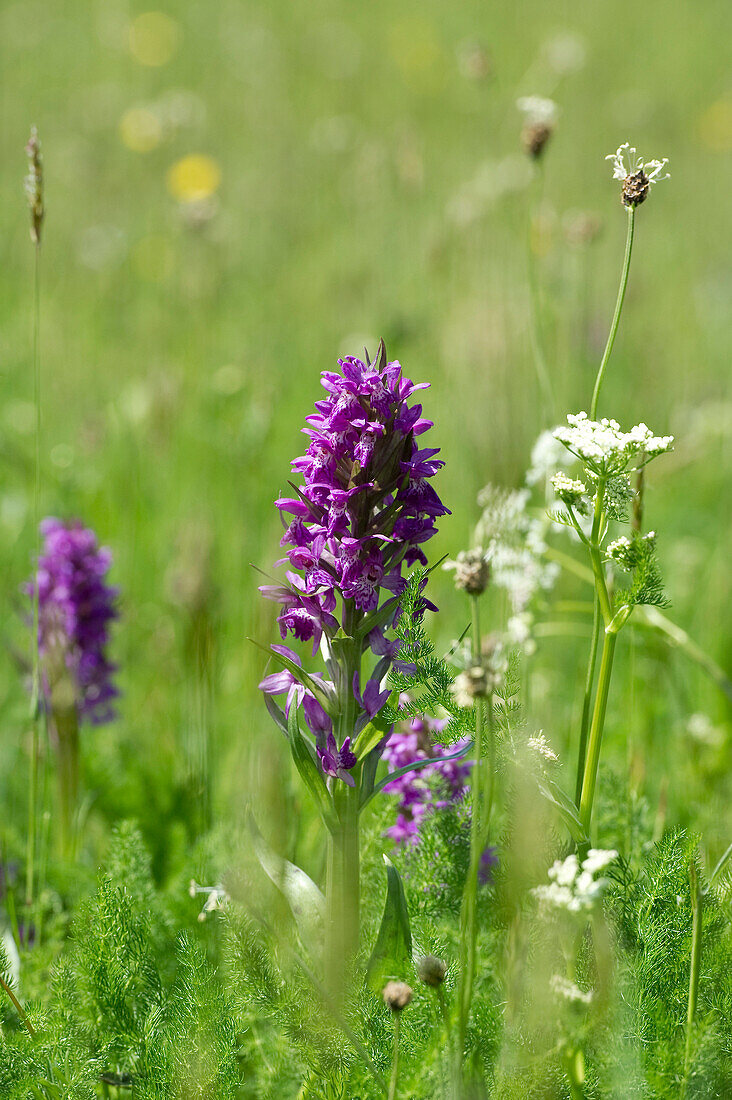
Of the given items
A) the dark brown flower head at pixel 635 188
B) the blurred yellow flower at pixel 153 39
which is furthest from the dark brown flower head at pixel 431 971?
the blurred yellow flower at pixel 153 39

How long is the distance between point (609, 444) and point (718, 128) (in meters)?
10.6

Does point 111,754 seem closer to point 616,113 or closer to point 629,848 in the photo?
point 629,848

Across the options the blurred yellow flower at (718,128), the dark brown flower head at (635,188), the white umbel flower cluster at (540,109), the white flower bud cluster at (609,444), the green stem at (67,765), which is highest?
the blurred yellow flower at (718,128)

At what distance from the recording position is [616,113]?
1052 centimetres

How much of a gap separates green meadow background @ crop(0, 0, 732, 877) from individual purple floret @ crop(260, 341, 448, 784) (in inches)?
8.4

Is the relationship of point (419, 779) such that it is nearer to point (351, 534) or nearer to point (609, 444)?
point (351, 534)

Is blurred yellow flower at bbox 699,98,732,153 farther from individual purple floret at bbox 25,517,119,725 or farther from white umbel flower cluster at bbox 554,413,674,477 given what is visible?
white umbel flower cluster at bbox 554,413,674,477

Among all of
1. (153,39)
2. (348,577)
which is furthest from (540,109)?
(153,39)

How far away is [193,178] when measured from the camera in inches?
321

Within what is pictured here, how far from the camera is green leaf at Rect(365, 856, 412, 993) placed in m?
1.48

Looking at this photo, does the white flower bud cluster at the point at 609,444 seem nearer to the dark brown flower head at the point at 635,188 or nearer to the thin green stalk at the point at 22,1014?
the dark brown flower head at the point at 635,188

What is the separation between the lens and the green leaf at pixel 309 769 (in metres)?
1.51

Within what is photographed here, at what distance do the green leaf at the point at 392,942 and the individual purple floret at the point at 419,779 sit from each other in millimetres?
371

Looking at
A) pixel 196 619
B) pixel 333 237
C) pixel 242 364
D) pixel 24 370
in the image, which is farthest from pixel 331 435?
pixel 333 237
